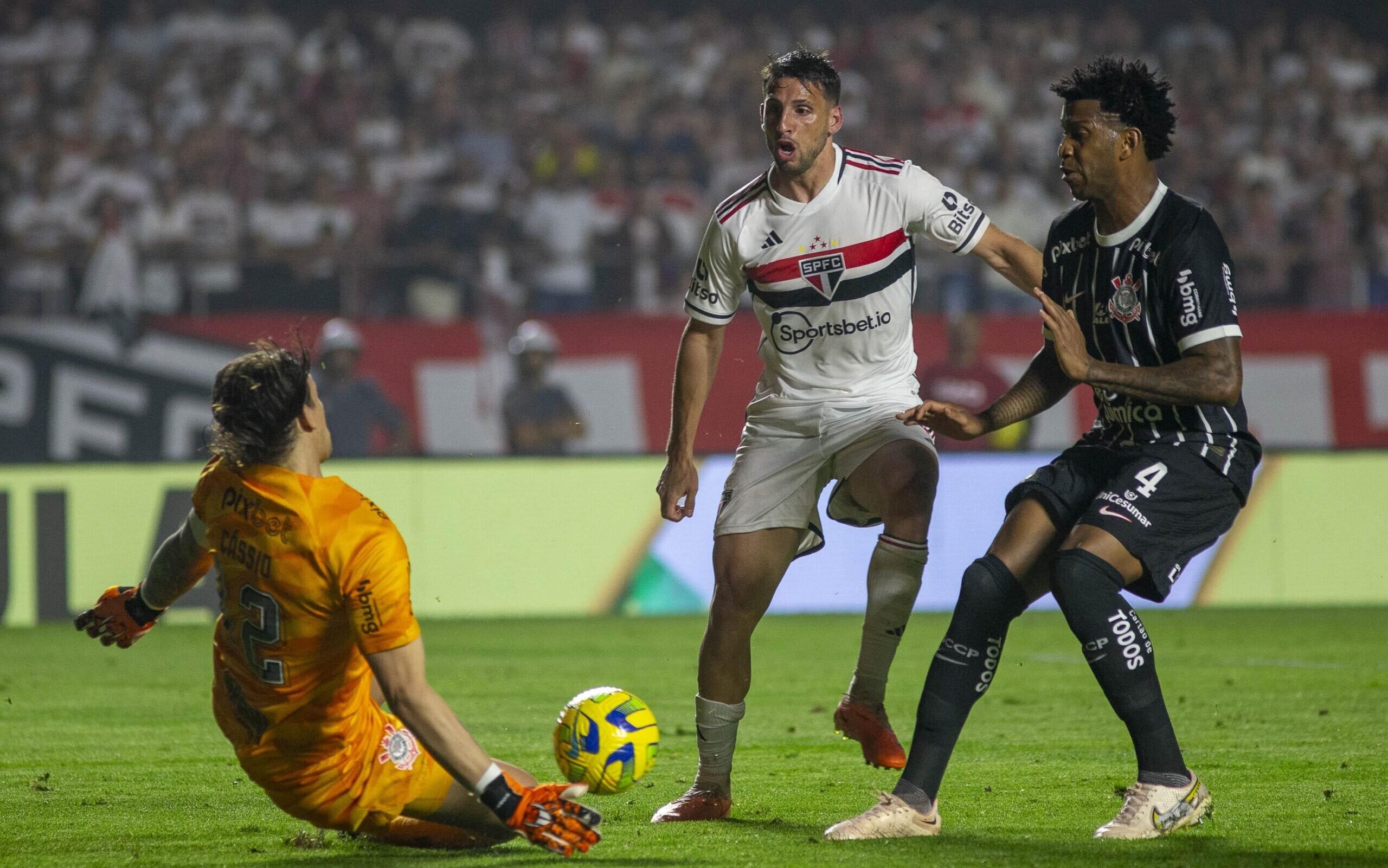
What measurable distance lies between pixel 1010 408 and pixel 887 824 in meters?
1.28

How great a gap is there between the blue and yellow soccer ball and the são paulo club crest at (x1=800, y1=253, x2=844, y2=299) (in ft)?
5.24

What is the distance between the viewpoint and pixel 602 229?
16.5 meters

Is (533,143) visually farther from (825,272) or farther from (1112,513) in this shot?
(1112,513)

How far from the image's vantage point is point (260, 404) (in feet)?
13.5

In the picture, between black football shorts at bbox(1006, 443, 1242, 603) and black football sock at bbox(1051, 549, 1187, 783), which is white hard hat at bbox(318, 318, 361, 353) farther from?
black football sock at bbox(1051, 549, 1187, 783)

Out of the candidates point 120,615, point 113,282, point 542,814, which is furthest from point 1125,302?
point 113,282

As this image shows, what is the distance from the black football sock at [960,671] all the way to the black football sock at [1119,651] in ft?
0.54

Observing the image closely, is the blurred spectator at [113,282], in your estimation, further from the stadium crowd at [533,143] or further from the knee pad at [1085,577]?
the knee pad at [1085,577]

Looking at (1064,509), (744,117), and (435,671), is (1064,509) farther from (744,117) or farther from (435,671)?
(744,117)

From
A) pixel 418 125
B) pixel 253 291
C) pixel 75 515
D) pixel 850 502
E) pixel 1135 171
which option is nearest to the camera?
pixel 1135 171

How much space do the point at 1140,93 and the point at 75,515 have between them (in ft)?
31.4

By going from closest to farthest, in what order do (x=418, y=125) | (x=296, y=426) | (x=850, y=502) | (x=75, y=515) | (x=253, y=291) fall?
(x=296, y=426), (x=850, y=502), (x=75, y=515), (x=253, y=291), (x=418, y=125)

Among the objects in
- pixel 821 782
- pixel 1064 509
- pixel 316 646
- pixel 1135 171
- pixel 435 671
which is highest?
pixel 1135 171

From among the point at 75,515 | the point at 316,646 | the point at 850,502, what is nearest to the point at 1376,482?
the point at 850,502
